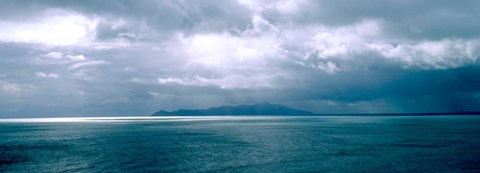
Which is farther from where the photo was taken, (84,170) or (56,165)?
(56,165)

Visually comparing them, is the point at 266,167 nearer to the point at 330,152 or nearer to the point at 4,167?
the point at 330,152

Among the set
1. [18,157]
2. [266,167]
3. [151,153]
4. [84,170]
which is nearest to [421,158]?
[266,167]

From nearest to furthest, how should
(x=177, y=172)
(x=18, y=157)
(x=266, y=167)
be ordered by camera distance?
(x=177, y=172), (x=266, y=167), (x=18, y=157)

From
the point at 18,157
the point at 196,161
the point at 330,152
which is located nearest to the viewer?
the point at 196,161

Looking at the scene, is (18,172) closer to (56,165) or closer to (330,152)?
(56,165)

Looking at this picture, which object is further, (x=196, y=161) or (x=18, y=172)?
(x=196, y=161)

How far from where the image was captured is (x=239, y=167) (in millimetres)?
45000

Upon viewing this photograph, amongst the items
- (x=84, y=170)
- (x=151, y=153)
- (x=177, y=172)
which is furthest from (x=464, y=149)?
(x=84, y=170)

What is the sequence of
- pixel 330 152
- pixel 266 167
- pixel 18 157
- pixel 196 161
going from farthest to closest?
pixel 330 152
pixel 18 157
pixel 196 161
pixel 266 167

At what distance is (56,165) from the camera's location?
1841 inches

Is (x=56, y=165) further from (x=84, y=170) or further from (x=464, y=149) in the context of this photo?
(x=464, y=149)

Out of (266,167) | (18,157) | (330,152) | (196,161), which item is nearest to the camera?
(266,167)

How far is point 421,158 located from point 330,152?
14.0m

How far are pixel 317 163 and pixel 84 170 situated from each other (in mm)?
30347
